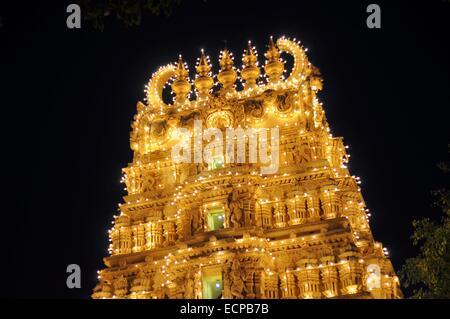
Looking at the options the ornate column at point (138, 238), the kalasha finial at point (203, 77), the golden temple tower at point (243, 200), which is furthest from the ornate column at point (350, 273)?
the kalasha finial at point (203, 77)

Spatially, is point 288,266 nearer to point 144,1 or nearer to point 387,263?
point 387,263

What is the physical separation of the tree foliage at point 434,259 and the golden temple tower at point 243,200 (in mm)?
5801

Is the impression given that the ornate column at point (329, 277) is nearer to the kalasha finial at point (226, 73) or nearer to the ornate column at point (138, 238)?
the ornate column at point (138, 238)

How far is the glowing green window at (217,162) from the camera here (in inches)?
1280

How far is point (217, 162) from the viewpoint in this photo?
32.7 m

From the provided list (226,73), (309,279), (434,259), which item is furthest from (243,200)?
(434,259)

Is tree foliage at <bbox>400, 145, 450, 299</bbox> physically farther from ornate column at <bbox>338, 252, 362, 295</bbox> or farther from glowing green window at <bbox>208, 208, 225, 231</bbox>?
glowing green window at <bbox>208, 208, 225, 231</bbox>

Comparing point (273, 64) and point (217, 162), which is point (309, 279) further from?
point (273, 64)

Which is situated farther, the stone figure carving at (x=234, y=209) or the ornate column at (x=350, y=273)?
the stone figure carving at (x=234, y=209)

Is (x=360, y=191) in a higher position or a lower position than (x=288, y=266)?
higher
